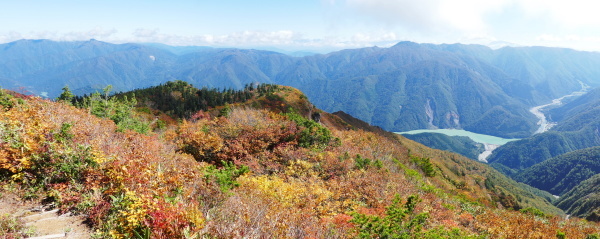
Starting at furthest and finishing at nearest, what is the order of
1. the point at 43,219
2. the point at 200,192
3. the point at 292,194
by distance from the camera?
the point at 292,194
the point at 200,192
the point at 43,219

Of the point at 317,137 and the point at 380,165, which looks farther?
the point at 317,137

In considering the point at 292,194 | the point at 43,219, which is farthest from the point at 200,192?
the point at 292,194

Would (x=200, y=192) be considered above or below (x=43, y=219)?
above

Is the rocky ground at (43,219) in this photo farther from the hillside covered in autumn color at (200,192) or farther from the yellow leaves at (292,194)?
the yellow leaves at (292,194)

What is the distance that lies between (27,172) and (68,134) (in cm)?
239

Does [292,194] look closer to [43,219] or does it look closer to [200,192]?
[200,192]

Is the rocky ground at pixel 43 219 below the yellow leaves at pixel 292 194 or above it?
above

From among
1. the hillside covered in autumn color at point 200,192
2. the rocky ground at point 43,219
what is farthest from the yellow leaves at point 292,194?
the rocky ground at point 43,219

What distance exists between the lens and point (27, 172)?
10.6 m

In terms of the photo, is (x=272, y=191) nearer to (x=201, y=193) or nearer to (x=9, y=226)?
(x=201, y=193)

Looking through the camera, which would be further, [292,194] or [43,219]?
[292,194]

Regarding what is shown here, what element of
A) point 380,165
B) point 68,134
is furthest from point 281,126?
point 68,134

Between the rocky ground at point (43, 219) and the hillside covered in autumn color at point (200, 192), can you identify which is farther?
the rocky ground at point (43, 219)

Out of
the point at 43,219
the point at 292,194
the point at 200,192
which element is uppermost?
the point at 200,192
